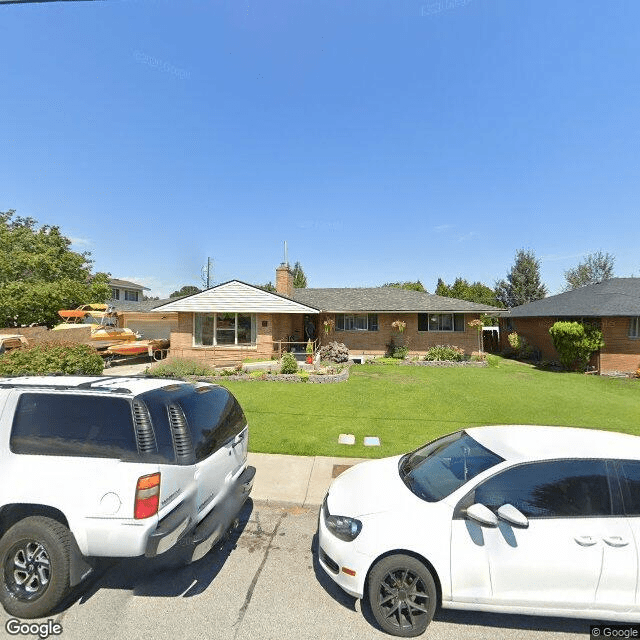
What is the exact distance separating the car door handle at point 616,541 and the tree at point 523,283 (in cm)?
4569

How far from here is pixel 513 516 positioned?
8.55 ft

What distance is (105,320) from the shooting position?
2386cm

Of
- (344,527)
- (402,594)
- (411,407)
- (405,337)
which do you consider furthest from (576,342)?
(344,527)

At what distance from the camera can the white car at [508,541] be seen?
2.60 meters

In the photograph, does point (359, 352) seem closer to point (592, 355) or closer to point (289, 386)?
point (289, 386)

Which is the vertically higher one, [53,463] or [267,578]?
[53,463]

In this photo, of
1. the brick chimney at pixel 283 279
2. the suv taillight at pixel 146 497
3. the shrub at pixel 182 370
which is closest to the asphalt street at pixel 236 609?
the suv taillight at pixel 146 497

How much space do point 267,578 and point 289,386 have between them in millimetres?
9108

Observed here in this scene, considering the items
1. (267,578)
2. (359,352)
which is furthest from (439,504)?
(359,352)

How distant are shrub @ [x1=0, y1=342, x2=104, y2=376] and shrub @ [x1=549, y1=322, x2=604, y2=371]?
789 inches

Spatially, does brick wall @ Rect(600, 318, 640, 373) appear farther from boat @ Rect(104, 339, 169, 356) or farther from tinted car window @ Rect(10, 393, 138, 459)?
boat @ Rect(104, 339, 169, 356)

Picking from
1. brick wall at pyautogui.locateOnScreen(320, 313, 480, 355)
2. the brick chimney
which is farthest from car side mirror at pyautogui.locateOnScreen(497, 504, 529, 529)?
the brick chimney

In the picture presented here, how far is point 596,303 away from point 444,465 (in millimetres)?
19570

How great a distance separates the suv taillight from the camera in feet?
8.76
